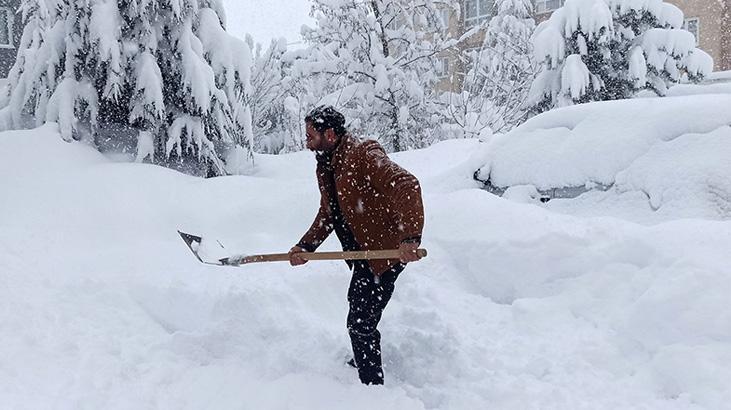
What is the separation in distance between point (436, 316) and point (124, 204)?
341cm

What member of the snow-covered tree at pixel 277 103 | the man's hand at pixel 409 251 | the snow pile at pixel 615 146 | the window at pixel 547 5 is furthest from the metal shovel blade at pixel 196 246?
the window at pixel 547 5

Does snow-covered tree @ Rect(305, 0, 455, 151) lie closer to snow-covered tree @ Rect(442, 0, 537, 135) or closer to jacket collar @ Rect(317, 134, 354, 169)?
snow-covered tree @ Rect(442, 0, 537, 135)

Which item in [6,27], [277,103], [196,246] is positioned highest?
[6,27]

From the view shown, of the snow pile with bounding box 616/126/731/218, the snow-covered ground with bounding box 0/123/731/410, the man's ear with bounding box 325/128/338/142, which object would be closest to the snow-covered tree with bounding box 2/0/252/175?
the snow-covered ground with bounding box 0/123/731/410

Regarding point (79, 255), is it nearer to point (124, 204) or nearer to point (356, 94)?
point (124, 204)

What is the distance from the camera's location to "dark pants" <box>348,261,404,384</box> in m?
3.15

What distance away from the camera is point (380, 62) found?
521 inches

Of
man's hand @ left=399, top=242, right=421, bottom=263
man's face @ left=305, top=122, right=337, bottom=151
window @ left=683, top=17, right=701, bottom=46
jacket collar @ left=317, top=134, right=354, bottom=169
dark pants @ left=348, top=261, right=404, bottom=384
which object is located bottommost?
window @ left=683, top=17, right=701, bottom=46

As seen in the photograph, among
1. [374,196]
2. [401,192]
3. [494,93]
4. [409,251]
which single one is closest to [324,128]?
[374,196]

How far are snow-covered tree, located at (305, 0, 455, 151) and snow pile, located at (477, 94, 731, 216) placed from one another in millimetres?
7313

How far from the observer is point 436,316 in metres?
3.97

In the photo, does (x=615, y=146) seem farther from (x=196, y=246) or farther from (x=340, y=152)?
(x=196, y=246)

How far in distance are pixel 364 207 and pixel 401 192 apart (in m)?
0.31

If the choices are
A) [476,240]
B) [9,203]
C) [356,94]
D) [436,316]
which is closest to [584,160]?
[476,240]
